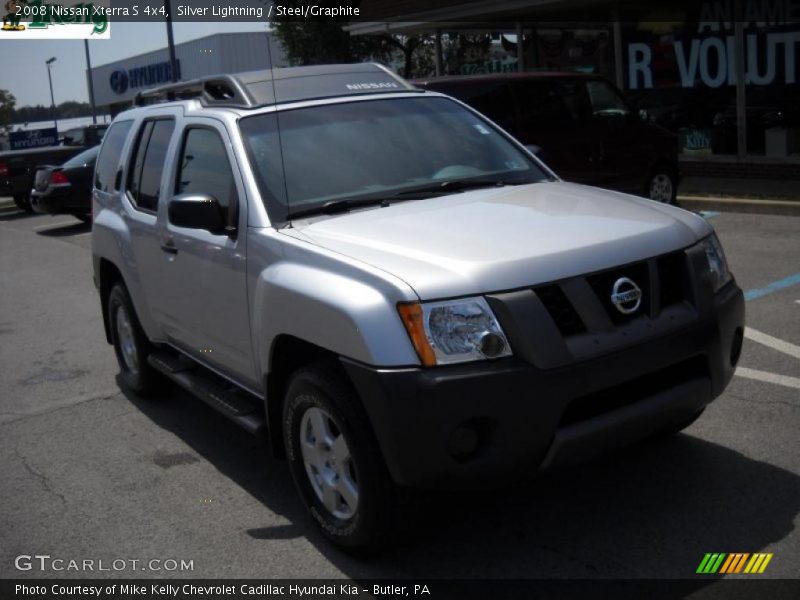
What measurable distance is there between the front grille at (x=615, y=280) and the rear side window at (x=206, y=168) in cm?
181

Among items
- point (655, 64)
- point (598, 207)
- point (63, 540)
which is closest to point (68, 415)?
point (63, 540)

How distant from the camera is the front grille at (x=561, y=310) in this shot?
349 cm

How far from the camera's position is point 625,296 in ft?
11.9

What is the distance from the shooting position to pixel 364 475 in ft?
11.7

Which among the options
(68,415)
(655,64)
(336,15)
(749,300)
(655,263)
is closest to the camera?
(655,263)

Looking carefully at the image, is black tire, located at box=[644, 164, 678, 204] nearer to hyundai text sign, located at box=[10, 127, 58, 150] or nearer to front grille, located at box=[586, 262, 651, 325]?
front grille, located at box=[586, 262, 651, 325]

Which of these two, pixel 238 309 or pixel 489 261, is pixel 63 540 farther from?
pixel 489 261

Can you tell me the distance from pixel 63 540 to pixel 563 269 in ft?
8.46

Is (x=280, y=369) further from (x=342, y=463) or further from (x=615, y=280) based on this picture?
(x=615, y=280)

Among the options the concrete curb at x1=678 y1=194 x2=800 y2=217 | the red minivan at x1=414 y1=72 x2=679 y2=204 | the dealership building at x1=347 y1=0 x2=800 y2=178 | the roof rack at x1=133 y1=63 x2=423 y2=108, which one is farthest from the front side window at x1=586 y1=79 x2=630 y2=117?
the roof rack at x1=133 y1=63 x2=423 y2=108

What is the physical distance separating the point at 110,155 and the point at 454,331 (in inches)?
159

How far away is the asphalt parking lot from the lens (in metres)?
3.80

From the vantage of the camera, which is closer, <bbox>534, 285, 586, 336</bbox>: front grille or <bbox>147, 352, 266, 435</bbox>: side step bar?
<bbox>534, 285, 586, 336</bbox>: front grille

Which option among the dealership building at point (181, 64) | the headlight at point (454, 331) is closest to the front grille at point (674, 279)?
the headlight at point (454, 331)
